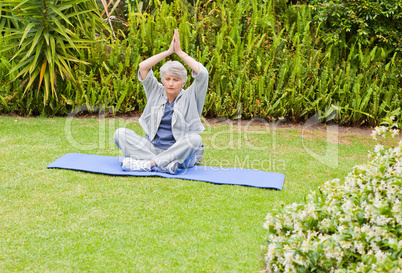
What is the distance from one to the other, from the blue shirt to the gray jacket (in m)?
0.05

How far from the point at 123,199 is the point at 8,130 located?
2841 mm

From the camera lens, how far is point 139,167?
14.6ft

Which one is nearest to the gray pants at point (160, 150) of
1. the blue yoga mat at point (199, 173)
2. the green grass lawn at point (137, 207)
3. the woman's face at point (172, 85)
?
the blue yoga mat at point (199, 173)

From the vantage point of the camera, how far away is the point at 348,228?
93.9 inches

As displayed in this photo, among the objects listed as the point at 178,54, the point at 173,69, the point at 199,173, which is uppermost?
the point at 178,54

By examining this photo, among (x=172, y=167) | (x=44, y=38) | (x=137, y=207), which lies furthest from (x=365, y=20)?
(x=137, y=207)

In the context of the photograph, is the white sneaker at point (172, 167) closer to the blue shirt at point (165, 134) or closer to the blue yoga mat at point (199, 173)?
the blue yoga mat at point (199, 173)

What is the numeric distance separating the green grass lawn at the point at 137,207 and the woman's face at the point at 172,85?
87 cm

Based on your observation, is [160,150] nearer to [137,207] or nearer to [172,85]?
[172,85]

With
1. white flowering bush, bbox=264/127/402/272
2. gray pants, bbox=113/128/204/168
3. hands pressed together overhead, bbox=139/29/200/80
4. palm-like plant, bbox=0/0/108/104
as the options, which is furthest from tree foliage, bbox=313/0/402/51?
white flowering bush, bbox=264/127/402/272

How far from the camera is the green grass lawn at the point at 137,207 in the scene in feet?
9.21

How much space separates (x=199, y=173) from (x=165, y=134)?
54 cm

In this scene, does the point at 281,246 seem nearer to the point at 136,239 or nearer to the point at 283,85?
the point at 136,239

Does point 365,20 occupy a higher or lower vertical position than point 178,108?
higher
